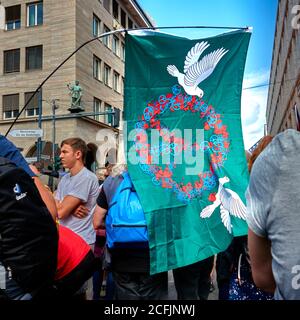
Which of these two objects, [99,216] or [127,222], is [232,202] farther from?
[99,216]

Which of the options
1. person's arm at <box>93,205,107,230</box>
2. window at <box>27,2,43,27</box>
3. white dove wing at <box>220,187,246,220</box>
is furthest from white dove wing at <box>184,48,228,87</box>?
window at <box>27,2,43,27</box>

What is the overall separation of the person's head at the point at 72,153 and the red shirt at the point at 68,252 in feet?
4.93

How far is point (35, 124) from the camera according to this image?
20.1m

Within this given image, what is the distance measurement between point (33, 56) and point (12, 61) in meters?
1.00

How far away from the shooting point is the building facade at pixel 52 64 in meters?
12.1

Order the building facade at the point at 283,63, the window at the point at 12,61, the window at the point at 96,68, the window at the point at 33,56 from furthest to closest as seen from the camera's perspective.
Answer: the window at the point at 96,68 → the window at the point at 33,56 → the window at the point at 12,61 → the building facade at the point at 283,63

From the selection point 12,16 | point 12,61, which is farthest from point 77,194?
point 12,61

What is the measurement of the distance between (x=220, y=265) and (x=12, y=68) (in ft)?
53.5

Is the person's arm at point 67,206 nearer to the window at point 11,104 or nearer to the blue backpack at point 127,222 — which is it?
the blue backpack at point 127,222

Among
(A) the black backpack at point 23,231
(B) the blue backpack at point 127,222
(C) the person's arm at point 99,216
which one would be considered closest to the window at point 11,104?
(C) the person's arm at point 99,216

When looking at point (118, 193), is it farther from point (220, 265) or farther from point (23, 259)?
point (220, 265)

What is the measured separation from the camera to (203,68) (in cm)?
220
